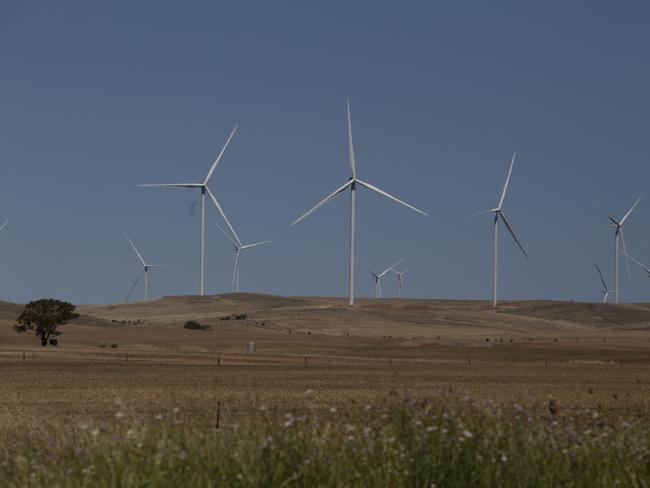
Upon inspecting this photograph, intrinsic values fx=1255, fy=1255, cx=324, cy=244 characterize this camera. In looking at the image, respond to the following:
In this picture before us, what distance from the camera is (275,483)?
15.8m

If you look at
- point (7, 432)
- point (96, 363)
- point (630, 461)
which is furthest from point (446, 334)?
point (630, 461)

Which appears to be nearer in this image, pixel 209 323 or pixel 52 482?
pixel 52 482

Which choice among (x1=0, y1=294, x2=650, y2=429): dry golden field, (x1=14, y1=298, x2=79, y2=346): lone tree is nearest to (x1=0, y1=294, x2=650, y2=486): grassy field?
(x1=0, y1=294, x2=650, y2=429): dry golden field

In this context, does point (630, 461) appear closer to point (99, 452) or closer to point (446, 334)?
point (99, 452)

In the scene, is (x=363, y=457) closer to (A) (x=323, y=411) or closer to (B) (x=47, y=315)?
(A) (x=323, y=411)

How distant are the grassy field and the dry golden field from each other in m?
0.19

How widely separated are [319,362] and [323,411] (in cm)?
4124

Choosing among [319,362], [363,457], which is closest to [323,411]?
[363,457]

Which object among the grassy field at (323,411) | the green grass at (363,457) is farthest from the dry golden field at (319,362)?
the green grass at (363,457)

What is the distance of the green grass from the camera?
15914mm

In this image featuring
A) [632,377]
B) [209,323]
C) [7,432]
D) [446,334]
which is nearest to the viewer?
[7,432]

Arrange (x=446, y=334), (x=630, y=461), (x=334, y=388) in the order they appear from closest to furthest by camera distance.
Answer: (x=630, y=461)
(x=334, y=388)
(x=446, y=334)

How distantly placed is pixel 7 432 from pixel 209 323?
11981cm

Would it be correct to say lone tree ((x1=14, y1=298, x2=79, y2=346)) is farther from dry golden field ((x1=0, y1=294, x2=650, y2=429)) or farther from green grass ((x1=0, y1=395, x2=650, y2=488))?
green grass ((x1=0, y1=395, x2=650, y2=488))
